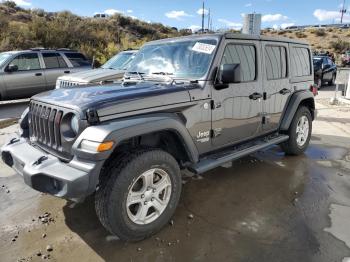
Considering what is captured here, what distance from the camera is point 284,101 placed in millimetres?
5297

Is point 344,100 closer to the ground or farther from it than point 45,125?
closer to the ground

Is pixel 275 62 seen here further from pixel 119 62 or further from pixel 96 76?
pixel 119 62

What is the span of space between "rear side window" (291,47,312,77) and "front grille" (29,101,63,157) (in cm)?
390

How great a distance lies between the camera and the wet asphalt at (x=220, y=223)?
310cm

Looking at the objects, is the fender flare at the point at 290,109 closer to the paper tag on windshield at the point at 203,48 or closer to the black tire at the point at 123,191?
the paper tag on windshield at the point at 203,48

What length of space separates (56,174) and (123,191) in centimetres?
60

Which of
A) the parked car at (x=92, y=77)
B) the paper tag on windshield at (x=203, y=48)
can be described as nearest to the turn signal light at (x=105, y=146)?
the paper tag on windshield at (x=203, y=48)

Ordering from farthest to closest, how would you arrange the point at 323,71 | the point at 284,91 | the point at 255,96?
the point at 323,71
the point at 284,91
the point at 255,96

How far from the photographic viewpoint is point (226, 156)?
419cm

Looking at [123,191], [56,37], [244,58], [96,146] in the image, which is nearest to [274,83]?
[244,58]

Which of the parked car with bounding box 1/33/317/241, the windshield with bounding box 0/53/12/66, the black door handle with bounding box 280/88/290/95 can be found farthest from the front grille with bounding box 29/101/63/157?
the windshield with bounding box 0/53/12/66

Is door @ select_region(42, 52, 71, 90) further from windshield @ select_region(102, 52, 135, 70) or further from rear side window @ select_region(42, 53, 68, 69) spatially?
windshield @ select_region(102, 52, 135, 70)

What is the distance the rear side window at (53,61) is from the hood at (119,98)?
803 cm

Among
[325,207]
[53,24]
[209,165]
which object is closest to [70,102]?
[209,165]
